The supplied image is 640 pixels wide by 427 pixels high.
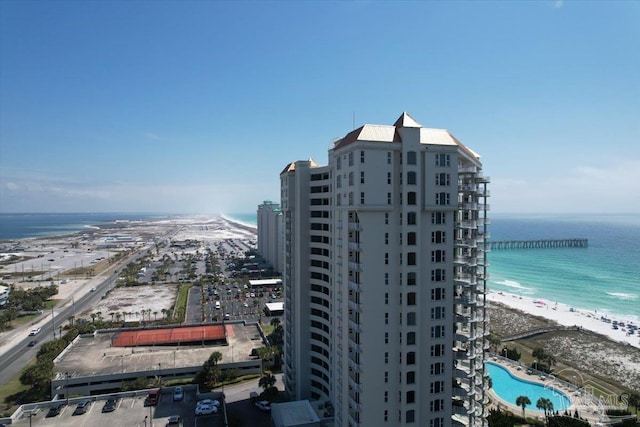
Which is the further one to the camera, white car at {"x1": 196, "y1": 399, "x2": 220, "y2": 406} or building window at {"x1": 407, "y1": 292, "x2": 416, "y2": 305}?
white car at {"x1": 196, "y1": 399, "x2": 220, "y2": 406}

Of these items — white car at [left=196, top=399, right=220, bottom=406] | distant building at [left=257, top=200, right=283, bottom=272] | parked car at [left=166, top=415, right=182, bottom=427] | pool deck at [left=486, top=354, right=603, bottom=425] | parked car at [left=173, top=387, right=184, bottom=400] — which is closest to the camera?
parked car at [left=166, top=415, right=182, bottom=427]

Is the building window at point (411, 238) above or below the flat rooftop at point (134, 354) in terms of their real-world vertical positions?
above

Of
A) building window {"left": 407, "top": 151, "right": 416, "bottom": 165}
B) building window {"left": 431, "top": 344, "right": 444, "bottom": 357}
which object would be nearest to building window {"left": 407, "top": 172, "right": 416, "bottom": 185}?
building window {"left": 407, "top": 151, "right": 416, "bottom": 165}

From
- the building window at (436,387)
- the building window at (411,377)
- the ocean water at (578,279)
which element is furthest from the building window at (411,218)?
the ocean water at (578,279)

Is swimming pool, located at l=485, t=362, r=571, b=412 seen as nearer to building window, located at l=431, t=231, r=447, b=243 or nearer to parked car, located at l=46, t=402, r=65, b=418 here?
building window, located at l=431, t=231, r=447, b=243

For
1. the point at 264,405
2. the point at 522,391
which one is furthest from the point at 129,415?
the point at 522,391

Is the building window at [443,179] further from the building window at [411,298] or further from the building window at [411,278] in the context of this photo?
the building window at [411,298]
